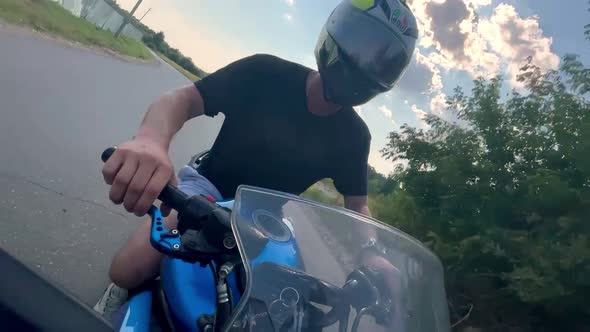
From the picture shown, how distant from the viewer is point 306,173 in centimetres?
259

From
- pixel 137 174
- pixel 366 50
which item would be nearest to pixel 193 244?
pixel 137 174

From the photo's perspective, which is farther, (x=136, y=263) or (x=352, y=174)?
(x=352, y=174)

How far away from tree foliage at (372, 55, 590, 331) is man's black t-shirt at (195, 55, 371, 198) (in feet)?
5.16

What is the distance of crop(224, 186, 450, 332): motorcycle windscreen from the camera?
1.03 meters

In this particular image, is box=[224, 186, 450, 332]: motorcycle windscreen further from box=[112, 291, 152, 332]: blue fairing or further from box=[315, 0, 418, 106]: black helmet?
box=[315, 0, 418, 106]: black helmet

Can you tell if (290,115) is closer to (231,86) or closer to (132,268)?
(231,86)

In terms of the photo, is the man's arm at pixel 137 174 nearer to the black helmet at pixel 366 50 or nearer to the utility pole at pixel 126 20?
the black helmet at pixel 366 50

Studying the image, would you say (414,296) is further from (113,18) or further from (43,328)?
(113,18)

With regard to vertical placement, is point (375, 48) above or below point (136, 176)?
above

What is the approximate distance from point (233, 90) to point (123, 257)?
3.66 feet

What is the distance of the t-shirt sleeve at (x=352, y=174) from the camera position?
8.80 ft

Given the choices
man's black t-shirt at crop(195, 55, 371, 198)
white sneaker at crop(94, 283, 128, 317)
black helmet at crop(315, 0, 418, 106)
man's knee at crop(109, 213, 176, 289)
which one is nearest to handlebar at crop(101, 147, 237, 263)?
man's knee at crop(109, 213, 176, 289)

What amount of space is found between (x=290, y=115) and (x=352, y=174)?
0.50 metres

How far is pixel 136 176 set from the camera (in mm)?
1238
